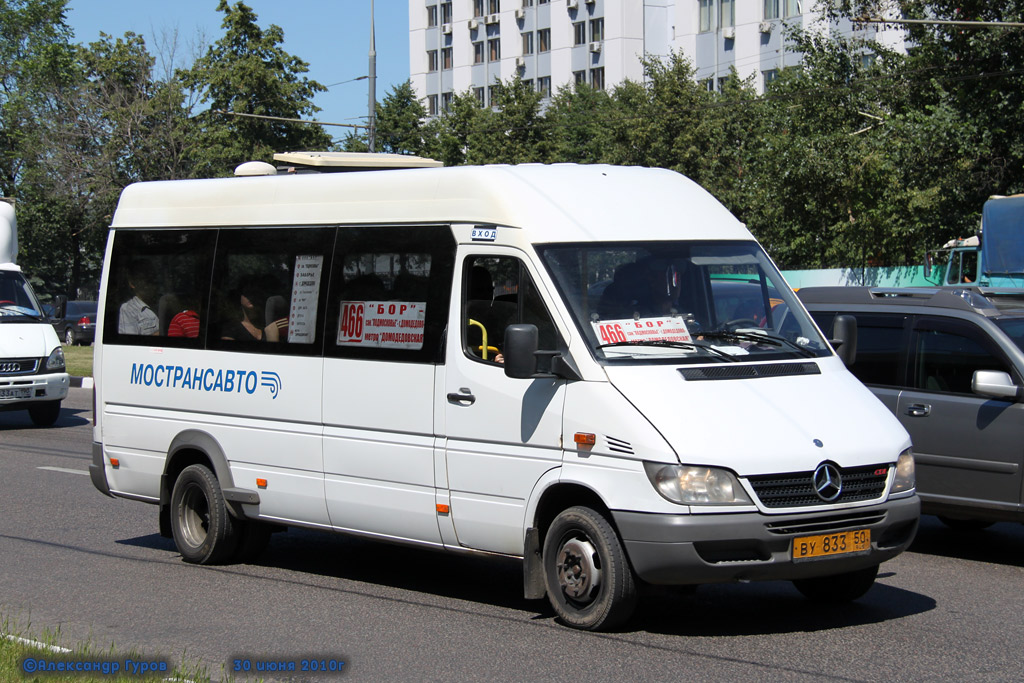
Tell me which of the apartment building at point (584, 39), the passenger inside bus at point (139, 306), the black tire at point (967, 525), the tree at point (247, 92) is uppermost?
the apartment building at point (584, 39)

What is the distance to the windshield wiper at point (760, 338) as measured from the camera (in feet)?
23.1

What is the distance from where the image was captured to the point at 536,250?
7113 mm

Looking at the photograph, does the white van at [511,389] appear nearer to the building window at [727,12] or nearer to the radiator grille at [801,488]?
the radiator grille at [801,488]

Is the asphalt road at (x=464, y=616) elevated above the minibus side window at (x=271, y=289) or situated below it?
below

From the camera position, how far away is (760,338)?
717 cm

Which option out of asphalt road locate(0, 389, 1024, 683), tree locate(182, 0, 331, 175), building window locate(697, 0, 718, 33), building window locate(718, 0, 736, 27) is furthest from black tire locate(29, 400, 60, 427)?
building window locate(697, 0, 718, 33)

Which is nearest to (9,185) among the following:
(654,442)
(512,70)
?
(512,70)

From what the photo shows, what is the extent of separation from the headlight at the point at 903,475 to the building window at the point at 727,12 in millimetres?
59094

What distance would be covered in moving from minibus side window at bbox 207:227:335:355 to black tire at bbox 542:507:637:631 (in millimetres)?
2260

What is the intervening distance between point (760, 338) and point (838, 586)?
1.51 meters

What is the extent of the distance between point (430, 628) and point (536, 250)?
211cm

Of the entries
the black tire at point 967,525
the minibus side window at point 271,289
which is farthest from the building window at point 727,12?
the minibus side window at point 271,289

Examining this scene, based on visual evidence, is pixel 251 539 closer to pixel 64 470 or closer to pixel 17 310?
pixel 64 470

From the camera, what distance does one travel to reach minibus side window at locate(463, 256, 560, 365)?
279 inches
